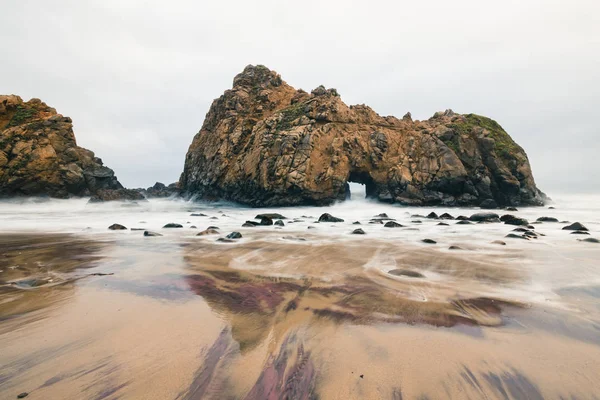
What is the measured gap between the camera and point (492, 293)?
119 inches

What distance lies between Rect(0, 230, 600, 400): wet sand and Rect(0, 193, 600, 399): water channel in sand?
11 mm

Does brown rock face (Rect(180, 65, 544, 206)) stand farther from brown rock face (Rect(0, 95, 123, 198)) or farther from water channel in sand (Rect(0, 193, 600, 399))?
water channel in sand (Rect(0, 193, 600, 399))

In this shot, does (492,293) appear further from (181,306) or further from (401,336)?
(181,306)

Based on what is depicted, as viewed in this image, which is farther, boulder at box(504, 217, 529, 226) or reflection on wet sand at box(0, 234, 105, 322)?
boulder at box(504, 217, 529, 226)

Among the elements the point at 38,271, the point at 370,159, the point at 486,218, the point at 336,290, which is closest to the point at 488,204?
the point at 370,159

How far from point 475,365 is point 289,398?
1.16 meters

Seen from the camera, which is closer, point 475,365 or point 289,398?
point 289,398

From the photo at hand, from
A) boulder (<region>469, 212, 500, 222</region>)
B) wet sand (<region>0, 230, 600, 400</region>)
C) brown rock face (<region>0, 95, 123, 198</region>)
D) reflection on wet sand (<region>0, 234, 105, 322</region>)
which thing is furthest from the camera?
brown rock face (<region>0, 95, 123, 198</region>)

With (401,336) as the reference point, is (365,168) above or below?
above

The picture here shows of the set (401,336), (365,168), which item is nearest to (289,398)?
(401,336)

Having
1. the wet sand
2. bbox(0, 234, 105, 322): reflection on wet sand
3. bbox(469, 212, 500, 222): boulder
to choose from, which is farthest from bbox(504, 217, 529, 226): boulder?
bbox(0, 234, 105, 322): reflection on wet sand

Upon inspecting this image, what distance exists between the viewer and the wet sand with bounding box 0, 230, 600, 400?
4.86 ft

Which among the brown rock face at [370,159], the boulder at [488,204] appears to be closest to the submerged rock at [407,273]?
the brown rock face at [370,159]

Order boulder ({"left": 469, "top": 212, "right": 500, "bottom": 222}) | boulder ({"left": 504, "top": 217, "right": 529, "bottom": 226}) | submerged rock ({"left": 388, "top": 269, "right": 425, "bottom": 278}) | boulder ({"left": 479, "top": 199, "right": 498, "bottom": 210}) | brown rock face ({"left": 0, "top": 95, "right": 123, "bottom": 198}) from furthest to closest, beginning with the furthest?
brown rock face ({"left": 0, "top": 95, "right": 123, "bottom": 198})
boulder ({"left": 479, "top": 199, "right": 498, "bottom": 210})
boulder ({"left": 469, "top": 212, "right": 500, "bottom": 222})
boulder ({"left": 504, "top": 217, "right": 529, "bottom": 226})
submerged rock ({"left": 388, "top": 269, "right": 425, "bottom": 278})
